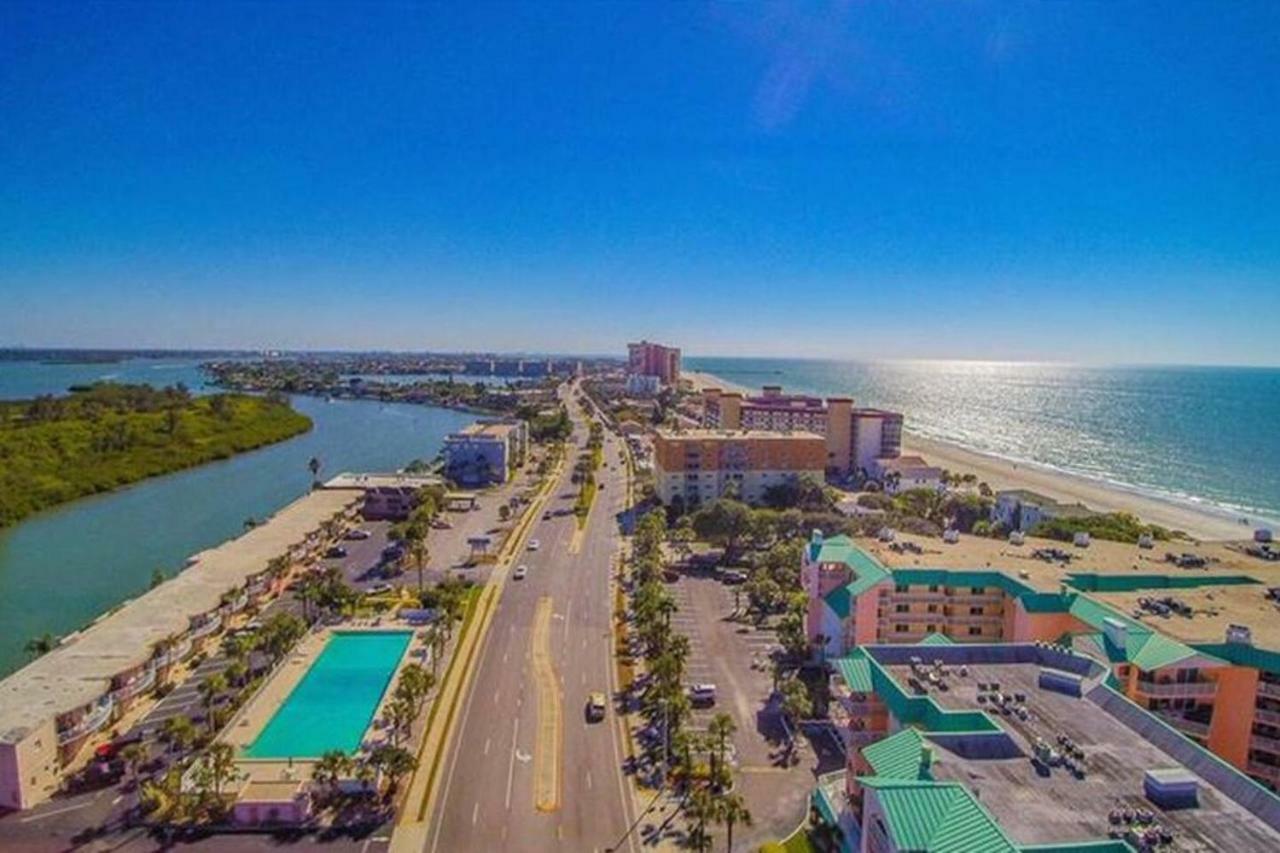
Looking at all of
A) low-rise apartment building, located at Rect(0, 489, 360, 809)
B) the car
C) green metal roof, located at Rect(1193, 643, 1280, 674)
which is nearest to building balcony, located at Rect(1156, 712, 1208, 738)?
green metal roof, located at Rect(1193, 643, 1280, 674)

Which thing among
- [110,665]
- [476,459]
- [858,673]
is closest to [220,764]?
[110,665]

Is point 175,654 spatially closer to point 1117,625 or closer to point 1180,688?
point 1117,625

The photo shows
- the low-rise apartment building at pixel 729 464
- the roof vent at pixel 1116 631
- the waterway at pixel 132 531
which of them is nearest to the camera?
the roof vent at pixel 1116 631

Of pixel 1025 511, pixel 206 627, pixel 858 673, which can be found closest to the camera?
pixel 858 673

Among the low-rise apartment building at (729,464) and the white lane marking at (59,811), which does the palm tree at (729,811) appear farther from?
the low-rise apartment building at (729,464)

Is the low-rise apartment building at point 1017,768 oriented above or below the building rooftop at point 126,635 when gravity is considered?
above

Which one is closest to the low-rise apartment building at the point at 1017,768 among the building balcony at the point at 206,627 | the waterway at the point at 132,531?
the building balcony at the point at 206,627
